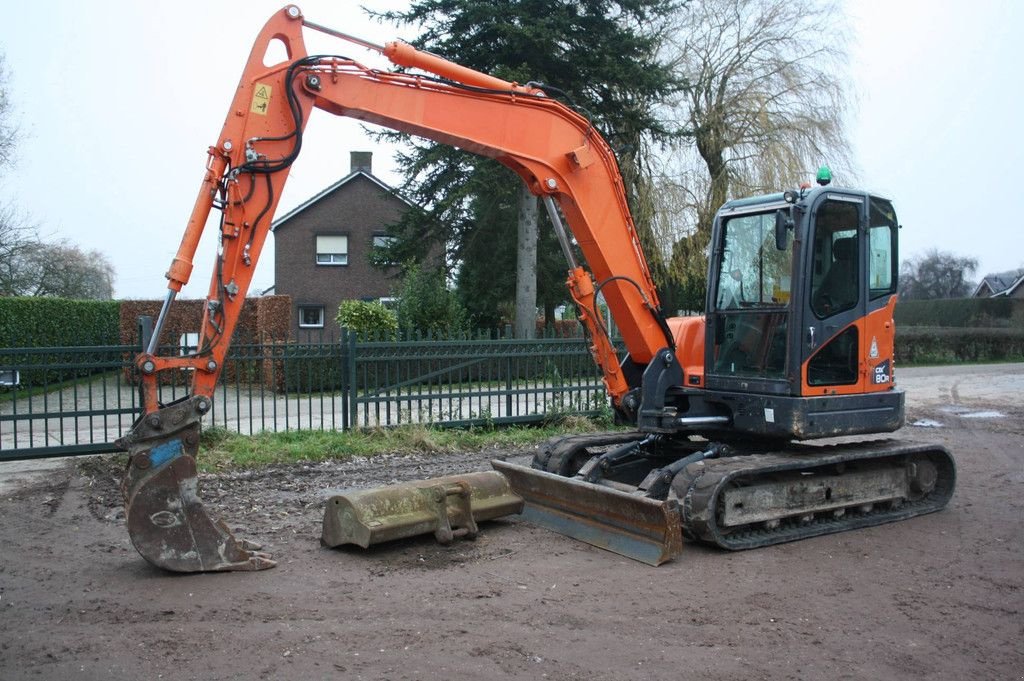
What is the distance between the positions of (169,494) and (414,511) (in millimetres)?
1791

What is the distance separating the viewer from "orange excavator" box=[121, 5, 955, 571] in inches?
234

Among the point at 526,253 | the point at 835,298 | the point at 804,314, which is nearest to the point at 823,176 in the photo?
the point at 835,298

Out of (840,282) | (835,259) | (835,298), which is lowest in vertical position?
(835,298)

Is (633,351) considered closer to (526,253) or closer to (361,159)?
(526,253)

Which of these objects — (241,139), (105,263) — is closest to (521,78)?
(241,139)

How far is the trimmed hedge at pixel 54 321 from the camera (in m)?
18.3

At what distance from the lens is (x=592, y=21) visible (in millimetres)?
18609

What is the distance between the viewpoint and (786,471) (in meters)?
7.09

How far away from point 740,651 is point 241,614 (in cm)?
282

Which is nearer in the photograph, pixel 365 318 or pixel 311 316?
pixel 365 318

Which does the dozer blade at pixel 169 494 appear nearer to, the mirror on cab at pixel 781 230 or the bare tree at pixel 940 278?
the mirror on cab at pixel 781 230

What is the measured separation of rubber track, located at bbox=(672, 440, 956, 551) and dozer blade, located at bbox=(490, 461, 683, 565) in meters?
0.22

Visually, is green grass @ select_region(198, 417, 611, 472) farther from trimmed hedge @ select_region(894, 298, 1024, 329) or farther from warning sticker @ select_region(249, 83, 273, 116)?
trimmed hedge @ select_region(894, 298, 1024, 329)

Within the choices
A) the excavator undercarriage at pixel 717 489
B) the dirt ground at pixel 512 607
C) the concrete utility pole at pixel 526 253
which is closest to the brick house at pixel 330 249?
the concrete utility pole at pixel 526 253
